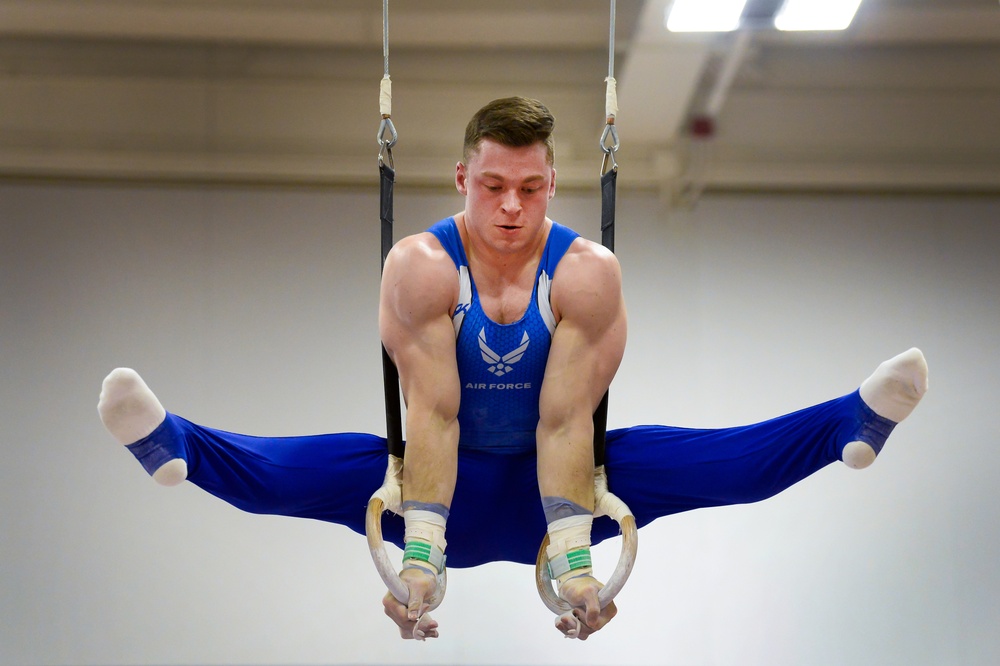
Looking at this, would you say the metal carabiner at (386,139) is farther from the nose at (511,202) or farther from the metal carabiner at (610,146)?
the metal carabiner at (610,146)

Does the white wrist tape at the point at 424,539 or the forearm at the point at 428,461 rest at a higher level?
the forearm at the point at 428,461

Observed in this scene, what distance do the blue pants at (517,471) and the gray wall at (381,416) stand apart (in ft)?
6.50

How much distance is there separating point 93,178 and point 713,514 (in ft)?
10.6

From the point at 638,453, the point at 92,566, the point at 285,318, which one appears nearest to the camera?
the point at 638,453

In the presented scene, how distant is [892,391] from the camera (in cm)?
232

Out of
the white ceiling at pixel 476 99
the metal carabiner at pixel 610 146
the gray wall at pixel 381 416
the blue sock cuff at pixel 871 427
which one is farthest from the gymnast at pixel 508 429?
the white ceiling at pixel 476 99

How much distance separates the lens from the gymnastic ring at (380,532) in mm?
2232

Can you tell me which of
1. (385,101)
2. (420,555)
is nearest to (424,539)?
(420,555)

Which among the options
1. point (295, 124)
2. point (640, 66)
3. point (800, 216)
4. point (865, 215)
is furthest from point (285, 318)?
point (865, 215)

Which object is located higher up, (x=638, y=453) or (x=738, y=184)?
(x=738, y=184)

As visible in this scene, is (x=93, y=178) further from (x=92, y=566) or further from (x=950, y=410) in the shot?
(x=950, y=410)

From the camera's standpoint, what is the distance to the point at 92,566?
177 inches

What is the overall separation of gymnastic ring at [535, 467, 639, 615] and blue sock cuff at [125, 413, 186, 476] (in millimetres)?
859

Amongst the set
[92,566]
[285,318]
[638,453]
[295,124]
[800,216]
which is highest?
[295,124]
